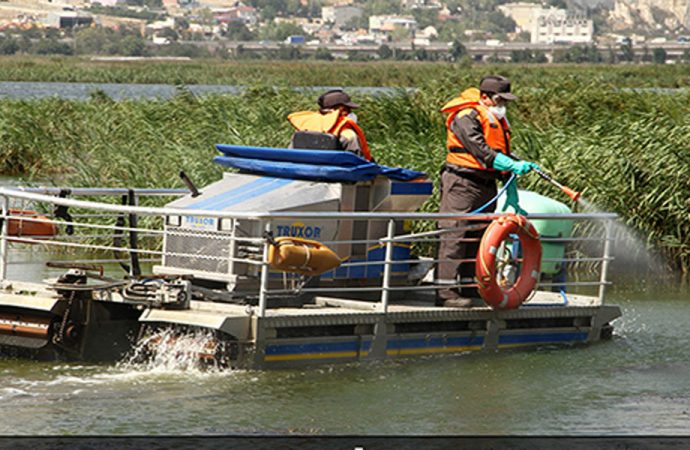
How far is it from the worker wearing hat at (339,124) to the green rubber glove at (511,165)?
3.28ft

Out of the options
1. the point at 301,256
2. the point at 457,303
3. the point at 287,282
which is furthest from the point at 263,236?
the point at 457,303

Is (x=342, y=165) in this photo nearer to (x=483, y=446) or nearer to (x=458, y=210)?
(x=458, y=210)

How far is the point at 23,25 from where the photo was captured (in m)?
154

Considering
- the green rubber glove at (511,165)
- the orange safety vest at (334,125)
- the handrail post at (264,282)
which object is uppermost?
the orange safety vest at (334,125)

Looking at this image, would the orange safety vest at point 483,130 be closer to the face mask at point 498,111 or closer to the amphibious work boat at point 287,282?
the face mask at point 498,111

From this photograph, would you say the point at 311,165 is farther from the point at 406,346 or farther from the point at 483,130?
the point at 406,346

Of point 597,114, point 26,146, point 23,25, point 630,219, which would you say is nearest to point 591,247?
point 630,219

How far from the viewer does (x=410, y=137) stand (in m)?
17.6

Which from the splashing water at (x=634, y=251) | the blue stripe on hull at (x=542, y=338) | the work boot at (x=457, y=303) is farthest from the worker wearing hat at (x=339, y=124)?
the splashing water at (x=634, y=251)

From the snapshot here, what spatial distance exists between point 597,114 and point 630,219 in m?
4.14

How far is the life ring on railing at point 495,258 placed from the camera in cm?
1079

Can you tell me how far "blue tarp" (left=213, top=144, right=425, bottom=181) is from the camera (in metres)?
10.7

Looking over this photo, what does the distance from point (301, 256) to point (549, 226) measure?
118 inches

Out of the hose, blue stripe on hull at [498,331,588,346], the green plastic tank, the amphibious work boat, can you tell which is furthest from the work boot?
the green plastic tank
